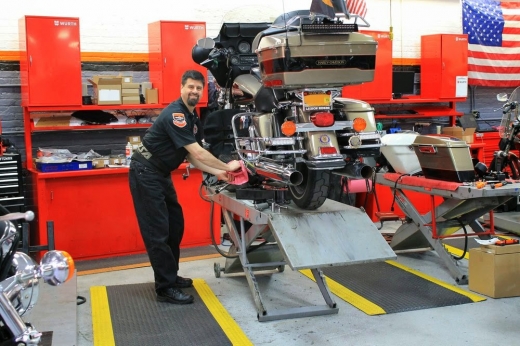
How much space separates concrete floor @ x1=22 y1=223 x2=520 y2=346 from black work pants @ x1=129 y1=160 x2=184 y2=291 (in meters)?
0.49

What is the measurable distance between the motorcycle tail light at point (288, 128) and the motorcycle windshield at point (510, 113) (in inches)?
157

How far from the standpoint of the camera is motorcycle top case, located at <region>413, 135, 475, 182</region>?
479 centimetres

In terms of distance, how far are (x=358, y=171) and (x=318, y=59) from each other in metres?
0.71

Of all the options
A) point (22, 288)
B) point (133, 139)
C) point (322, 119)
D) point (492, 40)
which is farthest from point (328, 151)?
point (492, 40)

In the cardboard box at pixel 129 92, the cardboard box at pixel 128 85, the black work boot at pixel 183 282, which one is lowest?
the black work boot at pixel 183 282

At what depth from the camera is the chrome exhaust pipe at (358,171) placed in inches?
146

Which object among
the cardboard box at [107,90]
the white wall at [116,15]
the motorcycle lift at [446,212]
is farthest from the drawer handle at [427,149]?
the cardboard box at [107,90]

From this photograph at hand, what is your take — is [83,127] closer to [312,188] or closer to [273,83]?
[273,83]

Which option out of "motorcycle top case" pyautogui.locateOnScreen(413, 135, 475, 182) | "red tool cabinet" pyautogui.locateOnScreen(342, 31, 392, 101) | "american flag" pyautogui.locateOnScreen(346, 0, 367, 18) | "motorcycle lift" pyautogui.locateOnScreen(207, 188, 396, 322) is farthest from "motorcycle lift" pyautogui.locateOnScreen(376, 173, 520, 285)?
"american flag" pyautogui.locateOnScreen(346, 0, 367, 18)

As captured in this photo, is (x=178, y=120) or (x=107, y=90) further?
(x=107, y=90)

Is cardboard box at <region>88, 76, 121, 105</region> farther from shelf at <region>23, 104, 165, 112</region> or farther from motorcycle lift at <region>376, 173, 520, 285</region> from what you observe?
motorcycle lift at <region>376, 173, 520, 285</region>

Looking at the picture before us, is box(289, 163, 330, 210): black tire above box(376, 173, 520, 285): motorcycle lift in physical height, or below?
above

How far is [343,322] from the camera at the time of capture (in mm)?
4051

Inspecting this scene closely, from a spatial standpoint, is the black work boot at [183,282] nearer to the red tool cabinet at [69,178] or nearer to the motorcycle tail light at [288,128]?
the red tool cabinet at [69,178]
